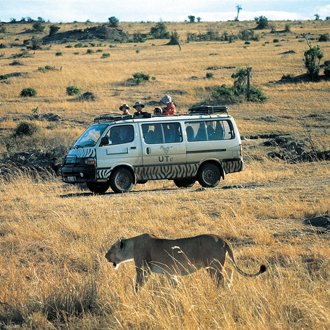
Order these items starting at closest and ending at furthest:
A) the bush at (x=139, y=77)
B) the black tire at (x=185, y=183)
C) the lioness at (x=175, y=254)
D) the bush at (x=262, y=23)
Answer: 1. the lioness at (x=175, y=254)
2. the black tire at (x=185, y=183)
3. the bush at (x=139, y=77)
4. the bush at (x=262, y=23)

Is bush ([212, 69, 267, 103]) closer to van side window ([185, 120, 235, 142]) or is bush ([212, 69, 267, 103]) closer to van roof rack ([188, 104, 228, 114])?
van roof rack ([188, 104, 228, 114])

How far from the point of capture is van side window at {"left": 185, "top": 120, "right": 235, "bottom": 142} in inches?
470

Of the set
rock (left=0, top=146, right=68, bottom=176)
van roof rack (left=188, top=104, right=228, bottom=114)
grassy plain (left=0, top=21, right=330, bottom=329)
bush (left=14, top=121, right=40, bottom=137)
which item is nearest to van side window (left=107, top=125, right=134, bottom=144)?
grassy plain (left=0, top=21, right=330, bottom=329)

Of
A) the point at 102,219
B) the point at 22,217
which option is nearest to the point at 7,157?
the point at 22,217

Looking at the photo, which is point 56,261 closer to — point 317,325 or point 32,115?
point 317,325

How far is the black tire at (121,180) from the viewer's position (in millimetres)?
11398

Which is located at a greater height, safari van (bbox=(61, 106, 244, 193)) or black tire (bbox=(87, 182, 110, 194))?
safari van (bbox=(61, 106, 244, 193))

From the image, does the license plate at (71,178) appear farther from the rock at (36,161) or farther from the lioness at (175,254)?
the lioness at (175,254)

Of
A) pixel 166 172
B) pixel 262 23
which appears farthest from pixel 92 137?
pixel 262 23

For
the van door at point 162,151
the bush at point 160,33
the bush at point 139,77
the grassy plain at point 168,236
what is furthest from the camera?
the bush at point 160,33

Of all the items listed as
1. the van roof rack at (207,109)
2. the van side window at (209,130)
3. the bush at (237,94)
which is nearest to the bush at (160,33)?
the bush at (237,94)

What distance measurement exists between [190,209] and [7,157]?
35.9 ft

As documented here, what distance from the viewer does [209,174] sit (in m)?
12.2

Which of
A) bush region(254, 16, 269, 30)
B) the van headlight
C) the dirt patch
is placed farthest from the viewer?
bush region(254, 16, 269, 30)
